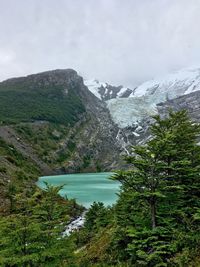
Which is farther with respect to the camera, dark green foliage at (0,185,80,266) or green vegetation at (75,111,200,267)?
green vegetation at (75,111,200,267)

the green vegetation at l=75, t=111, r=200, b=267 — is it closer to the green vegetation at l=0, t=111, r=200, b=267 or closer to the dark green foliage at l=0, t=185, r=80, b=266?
the green vegetation at l=0, t=111, r=200, b=267

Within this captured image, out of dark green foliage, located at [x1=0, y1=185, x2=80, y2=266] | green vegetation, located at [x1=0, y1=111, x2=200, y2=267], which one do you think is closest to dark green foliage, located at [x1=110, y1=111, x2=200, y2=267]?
green vegetation, located at [x1=0, y1=111, x2=200, y2=267]

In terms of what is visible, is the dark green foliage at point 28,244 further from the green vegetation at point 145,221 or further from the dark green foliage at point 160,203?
the dark green foliage at point 160,203

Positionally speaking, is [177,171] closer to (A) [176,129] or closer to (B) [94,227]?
(A) [176,129]

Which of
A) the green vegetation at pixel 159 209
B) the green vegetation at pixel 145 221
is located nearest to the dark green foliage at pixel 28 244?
the green vegetation at pixel 145 221

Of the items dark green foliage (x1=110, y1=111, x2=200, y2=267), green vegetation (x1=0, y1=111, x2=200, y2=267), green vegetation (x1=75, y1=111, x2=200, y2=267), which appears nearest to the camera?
green vegetation (x1=0, y1=111, x2=200, y2=267)

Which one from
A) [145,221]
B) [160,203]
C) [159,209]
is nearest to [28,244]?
[145,221]

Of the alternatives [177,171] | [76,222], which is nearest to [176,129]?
[177,171]

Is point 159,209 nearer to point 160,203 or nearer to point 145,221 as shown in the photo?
point 160,203

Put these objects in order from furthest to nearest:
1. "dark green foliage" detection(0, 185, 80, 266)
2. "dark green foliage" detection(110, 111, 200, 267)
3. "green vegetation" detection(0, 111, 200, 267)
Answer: "dark green foliage" detection(110, 111, 200, 267) < "green vegetation" detection(0, 111, 200, 267) < "dark green foliage" detection(0, 185, 80, 266)

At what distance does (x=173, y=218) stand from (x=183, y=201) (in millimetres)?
1562

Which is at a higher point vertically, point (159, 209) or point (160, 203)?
point (160, 203)

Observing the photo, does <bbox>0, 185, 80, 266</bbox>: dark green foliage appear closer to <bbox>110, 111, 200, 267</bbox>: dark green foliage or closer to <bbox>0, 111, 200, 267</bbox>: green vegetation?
<bbox>0, 111, 200, 267</bbox>: green vegetation

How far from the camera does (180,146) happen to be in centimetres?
2209
